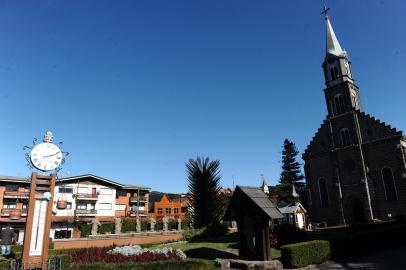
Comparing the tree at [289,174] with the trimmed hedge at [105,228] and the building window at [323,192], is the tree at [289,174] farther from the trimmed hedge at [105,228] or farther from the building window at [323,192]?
the trimmed hedge at [105,228]

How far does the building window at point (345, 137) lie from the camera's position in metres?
46.5

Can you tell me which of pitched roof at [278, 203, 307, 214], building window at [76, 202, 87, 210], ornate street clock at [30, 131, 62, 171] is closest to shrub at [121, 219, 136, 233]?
building window at [76, 202, 87, 210]

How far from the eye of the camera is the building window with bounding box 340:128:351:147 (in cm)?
4647

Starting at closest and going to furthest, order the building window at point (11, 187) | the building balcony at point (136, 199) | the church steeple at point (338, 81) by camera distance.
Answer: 1. the church steeple at point (338, 81)
2. the building window at point (11, 187)
3. the building balcony at point (136, 199)

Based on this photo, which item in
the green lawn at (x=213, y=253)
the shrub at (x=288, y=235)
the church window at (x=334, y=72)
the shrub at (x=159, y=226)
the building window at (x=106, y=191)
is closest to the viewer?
the green lawn at (x=213, y=253)

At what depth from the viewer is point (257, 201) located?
13.9 meters

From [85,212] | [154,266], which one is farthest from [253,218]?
[85,212]

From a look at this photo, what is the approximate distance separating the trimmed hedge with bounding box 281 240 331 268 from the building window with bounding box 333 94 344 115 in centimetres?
3796

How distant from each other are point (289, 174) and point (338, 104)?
2173 centimetres

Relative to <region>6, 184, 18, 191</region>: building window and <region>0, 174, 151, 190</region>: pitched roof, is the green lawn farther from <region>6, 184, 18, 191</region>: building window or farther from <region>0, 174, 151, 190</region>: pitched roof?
<region>6, 184, 18, 191</region>: building window

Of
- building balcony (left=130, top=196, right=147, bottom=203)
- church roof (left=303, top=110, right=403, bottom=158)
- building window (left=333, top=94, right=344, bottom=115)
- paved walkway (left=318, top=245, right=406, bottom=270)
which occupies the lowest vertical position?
paved walkway (left=318, top=245, right=406, bottom=270)

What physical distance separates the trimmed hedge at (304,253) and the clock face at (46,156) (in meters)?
10.2

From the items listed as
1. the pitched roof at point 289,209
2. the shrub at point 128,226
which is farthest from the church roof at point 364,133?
the shrub at point 128,226

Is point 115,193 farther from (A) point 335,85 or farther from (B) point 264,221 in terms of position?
(B) point 264,221
